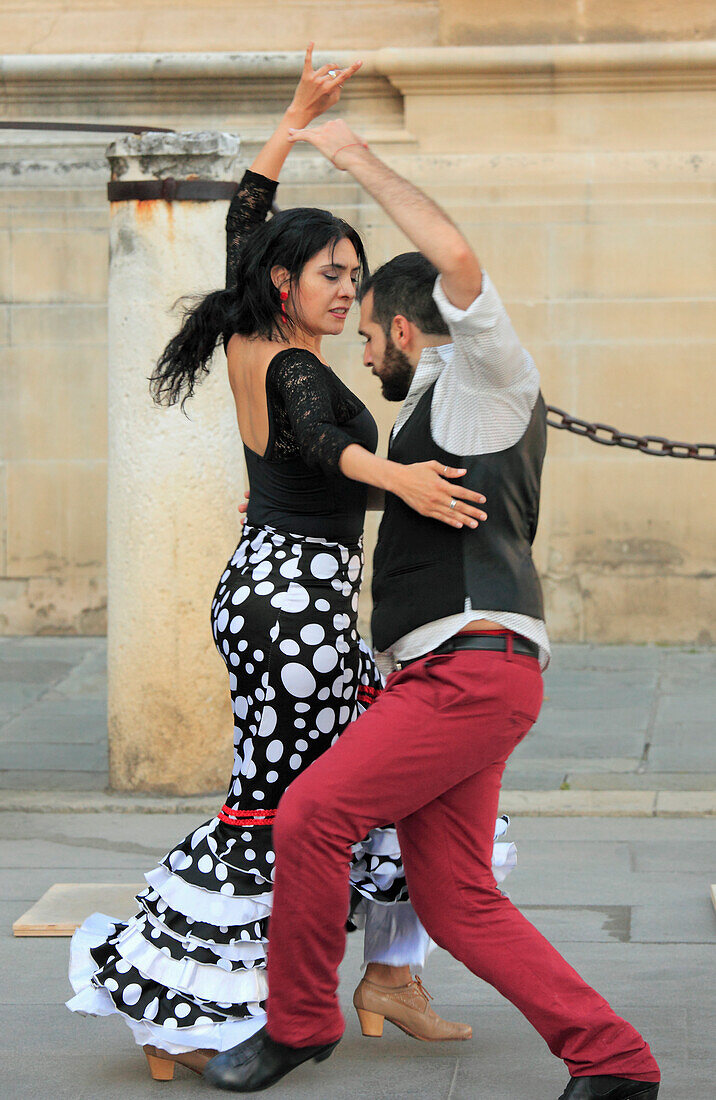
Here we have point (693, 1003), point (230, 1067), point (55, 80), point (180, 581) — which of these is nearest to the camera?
point (230, 1067)

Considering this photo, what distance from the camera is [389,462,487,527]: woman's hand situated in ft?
9.43

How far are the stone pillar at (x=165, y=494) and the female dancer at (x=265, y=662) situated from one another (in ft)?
7.25

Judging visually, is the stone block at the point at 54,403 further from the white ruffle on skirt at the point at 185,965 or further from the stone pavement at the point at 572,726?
the white ruffle on skirt at the point at 185,965

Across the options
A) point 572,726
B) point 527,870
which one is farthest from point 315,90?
point 572,726

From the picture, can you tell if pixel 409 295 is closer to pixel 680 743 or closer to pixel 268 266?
pixel 268 266

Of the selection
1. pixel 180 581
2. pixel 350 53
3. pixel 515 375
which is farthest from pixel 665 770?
pixel 350 53

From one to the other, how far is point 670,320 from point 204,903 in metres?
6.14

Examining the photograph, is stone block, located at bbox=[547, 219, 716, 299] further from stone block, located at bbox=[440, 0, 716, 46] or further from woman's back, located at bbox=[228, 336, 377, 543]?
woman's back, located at bbox=[228, 336, 377, 543]

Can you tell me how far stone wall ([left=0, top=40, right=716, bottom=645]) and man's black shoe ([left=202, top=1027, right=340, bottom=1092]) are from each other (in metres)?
5.76

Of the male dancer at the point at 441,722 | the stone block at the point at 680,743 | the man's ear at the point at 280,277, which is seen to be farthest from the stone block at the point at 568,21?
the male dancer at the point at 441,722

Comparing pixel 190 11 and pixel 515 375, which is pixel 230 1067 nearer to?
pixel 515 375

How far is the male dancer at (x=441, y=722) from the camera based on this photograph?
2.90 metres

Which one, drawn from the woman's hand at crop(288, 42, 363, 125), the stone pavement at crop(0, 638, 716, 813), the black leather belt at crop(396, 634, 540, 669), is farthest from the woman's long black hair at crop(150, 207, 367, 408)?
the stone pavement at crop(0, 638, 716, 813)

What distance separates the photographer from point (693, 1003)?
375 cm
